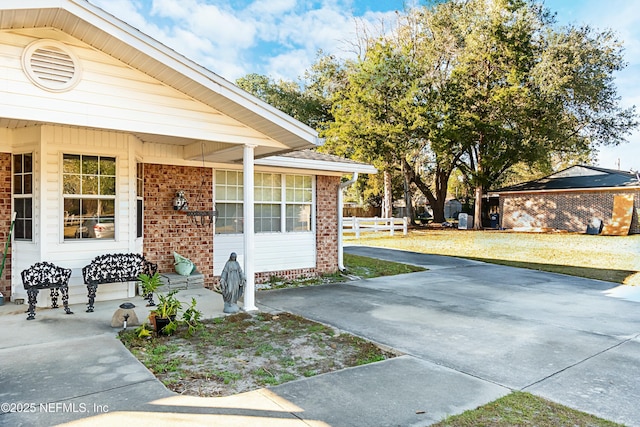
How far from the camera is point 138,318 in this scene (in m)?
5.94

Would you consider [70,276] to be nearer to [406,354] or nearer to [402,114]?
[406,354]

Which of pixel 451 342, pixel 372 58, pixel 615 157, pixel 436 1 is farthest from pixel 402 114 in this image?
pixel 615 157

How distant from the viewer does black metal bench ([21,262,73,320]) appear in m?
5.82

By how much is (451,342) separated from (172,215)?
A: 573cm

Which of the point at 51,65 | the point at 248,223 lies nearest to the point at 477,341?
the point at 248,223

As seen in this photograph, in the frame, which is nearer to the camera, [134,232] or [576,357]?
[576,357]

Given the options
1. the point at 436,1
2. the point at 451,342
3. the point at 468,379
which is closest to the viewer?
the point at 468,379

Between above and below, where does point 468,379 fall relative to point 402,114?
below

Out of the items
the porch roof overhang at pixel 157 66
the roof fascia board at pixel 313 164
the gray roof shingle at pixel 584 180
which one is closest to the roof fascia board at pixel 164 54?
the porch roof overhang at pixel 157 66

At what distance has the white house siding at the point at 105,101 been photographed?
4.66m

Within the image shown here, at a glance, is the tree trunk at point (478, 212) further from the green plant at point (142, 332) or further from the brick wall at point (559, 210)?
the green plant at point (142, 332)

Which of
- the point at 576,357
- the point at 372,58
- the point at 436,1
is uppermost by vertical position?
the point at 436,1

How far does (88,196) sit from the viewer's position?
679 centimetres

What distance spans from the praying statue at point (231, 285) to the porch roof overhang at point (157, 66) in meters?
1.97
